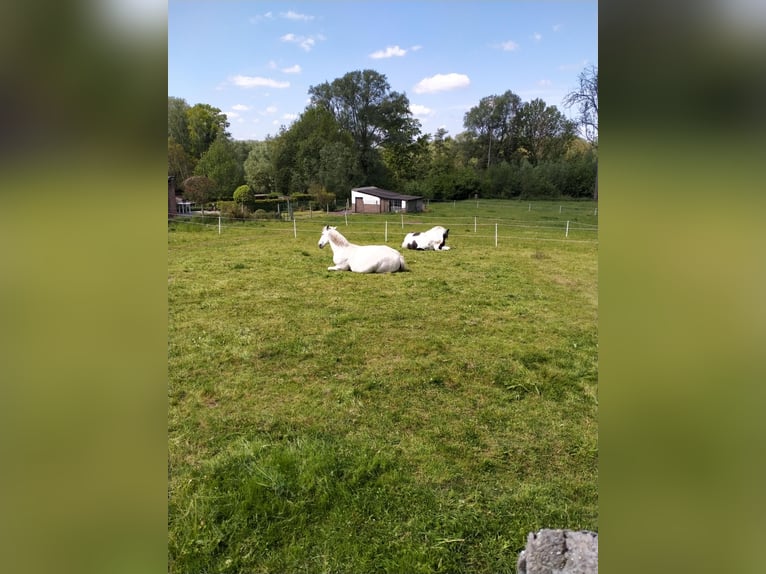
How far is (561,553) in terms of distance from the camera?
1317 millimetres

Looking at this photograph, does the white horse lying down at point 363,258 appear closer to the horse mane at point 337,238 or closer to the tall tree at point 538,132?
the horse mane at point 337,238

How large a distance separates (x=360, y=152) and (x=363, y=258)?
94.4 inches

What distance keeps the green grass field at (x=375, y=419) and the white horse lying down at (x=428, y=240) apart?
2.48 meters

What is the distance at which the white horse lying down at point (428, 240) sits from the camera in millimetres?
9148

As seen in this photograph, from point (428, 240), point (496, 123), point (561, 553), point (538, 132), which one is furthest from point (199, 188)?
point (561, 553)

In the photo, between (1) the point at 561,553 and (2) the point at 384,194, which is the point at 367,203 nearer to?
(2) the point at 384,194

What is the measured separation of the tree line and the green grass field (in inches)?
58.7

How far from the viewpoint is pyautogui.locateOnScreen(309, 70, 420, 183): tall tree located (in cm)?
770

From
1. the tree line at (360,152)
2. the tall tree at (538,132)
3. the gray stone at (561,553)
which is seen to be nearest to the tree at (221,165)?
the tree line at (360,152)
